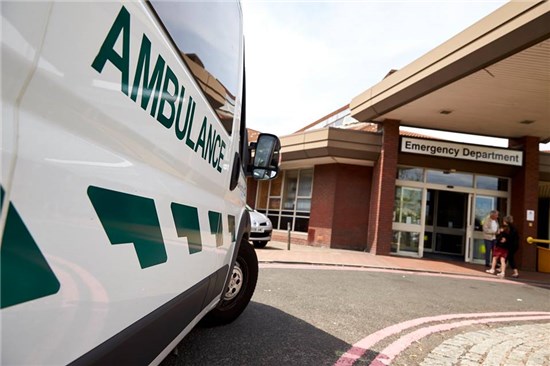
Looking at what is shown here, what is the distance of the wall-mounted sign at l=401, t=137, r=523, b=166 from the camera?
12719 mm

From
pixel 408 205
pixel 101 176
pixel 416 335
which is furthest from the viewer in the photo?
pixel 408 205

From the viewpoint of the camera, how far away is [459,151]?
12.7m

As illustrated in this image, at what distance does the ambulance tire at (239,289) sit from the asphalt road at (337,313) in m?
0.11

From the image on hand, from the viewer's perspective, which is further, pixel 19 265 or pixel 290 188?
pixel 290 188

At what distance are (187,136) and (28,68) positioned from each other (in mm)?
959

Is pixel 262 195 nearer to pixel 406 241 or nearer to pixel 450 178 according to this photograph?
pixel 406 241

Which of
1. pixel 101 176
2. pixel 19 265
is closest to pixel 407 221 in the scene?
pixel 101 176

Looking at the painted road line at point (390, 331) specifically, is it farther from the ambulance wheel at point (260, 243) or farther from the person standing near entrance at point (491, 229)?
the ambulance wheel at point (260, 243)

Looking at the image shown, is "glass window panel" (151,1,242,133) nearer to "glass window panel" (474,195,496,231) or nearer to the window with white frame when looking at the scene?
the window with white frame

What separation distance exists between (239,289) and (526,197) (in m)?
12.6

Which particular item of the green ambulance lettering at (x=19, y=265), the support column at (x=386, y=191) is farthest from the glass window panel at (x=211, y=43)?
the support column at (x=386, y=191)

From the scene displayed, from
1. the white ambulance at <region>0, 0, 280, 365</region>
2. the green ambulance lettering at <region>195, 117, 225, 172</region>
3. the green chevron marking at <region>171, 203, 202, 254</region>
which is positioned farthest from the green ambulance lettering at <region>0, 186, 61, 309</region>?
the green ambulance lettering at <region>195, 117, 225, 172</region>

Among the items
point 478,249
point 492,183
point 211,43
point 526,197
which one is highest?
point 492,183

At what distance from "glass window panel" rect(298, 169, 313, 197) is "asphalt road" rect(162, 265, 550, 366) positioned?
7335 millimetres
